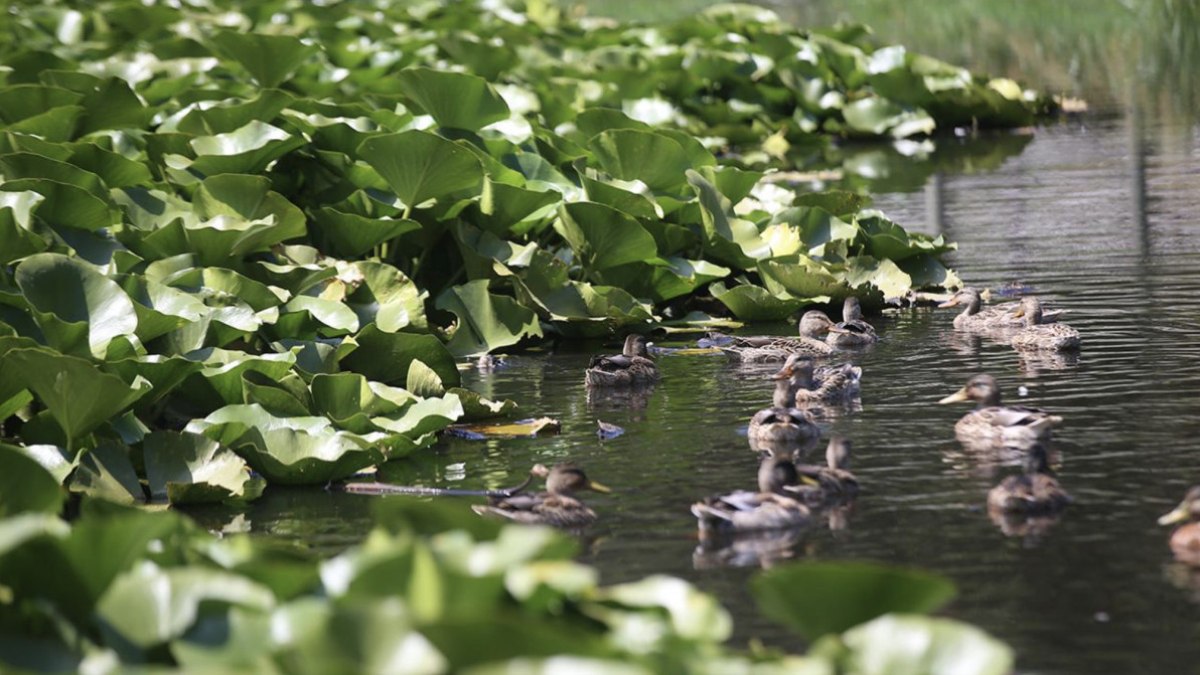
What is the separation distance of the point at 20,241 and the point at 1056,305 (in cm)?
531

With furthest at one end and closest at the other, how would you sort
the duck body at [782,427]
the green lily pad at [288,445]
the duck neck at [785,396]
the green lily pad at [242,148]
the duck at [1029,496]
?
the green lily pad at [242,148] < the duck neck at [785,396] < the duck body at [782,427] < the green lily pad at [288,445] < the duck at [1029,496]

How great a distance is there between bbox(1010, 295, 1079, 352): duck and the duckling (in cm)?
95

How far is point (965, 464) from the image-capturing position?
6668 mm

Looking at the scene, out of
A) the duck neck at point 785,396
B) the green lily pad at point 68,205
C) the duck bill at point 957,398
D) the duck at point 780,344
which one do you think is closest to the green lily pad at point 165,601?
the duck neck at point 785,396

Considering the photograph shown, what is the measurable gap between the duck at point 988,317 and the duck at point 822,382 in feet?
3.86

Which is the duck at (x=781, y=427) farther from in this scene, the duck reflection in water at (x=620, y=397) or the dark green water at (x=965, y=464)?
the duck reflection in water at (x=620, y=397)

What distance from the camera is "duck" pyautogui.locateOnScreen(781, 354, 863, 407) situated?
7934mm

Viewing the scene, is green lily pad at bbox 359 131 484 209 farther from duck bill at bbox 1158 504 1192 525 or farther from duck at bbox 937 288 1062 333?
duck bill at bbox 1158 504 1192 525

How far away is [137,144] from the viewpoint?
1002 centimetres

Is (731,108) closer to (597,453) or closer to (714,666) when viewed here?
(597,453)

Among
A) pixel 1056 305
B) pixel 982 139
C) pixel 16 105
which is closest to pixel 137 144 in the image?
pixel 16 105

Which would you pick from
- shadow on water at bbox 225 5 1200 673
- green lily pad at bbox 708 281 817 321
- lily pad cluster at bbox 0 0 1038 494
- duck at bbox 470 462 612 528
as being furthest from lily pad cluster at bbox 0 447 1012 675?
green lily pad at bbox 708 281 817 321

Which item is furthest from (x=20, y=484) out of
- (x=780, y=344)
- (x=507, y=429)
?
(x=780, y=344)

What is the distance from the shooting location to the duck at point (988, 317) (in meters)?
9.20
